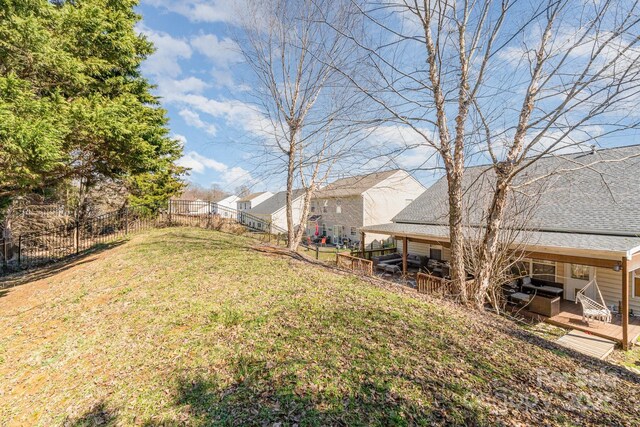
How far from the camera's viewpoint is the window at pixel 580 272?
393 inches

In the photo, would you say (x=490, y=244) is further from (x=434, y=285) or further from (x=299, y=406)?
(x=299, y=406)

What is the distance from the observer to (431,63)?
6.02 metres

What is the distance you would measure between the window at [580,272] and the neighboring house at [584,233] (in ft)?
0.09

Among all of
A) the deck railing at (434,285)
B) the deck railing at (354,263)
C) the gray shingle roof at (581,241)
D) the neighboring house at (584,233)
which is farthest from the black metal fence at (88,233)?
the gray shingle roof at (581,241)

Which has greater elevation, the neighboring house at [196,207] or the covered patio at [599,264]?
the neighboring house at [196,207]

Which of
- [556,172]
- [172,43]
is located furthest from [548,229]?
[172,43]

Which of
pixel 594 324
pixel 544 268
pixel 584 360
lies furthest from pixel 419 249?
pixel 584 360

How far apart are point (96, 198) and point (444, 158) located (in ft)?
57.4

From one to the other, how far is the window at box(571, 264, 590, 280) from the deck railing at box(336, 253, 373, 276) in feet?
24.6

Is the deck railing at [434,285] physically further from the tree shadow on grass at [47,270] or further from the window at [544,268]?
the tree shadow on grass at [47,270]

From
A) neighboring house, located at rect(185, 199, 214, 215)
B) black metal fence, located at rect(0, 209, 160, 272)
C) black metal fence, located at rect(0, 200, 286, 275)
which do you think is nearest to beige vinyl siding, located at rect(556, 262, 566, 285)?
black metal fence, located at rect(0, 200, 286, 275)

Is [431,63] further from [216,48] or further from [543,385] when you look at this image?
[216,48]

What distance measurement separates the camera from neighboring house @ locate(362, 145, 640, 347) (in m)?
7.01

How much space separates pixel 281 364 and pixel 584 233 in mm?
10684
